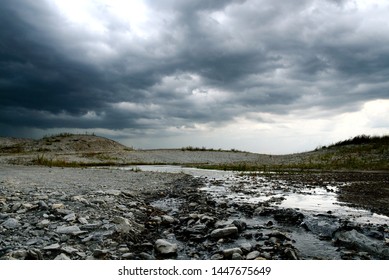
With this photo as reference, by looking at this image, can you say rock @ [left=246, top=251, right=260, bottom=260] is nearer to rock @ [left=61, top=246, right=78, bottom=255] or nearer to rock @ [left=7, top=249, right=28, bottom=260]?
rock @ [left=61, top=246, right=78, bottom=255]

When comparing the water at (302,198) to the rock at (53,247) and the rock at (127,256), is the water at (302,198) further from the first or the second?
the rock at (53,247)

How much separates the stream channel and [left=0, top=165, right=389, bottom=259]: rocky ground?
23mm

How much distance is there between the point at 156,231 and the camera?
791 cm

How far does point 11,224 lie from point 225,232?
467 centimetres

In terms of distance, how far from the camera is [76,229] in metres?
7.12

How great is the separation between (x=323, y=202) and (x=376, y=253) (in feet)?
17.3

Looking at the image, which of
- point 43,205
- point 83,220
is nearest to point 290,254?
point 83,220

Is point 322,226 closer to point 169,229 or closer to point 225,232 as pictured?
point 225,232

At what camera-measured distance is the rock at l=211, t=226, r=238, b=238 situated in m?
7.12

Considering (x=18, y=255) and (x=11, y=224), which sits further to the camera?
(x=11, y=224)

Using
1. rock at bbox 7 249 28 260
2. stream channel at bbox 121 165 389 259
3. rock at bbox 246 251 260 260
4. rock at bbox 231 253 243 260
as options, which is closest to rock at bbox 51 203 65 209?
rock at bbox 7 249 28 260

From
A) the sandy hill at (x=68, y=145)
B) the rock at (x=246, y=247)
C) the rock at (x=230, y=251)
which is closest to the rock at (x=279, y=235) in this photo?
the rock at (x=246, y=247)

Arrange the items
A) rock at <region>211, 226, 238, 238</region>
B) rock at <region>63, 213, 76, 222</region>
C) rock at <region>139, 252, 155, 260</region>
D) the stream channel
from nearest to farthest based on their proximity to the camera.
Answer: rock at <region>139, 252, 155, 260</region> → the stream channel → rock at <region>211, 226, 238, 238</region> → rock at <region>63, 213, 76, 222</region>

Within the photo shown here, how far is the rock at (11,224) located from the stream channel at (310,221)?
3657mm
